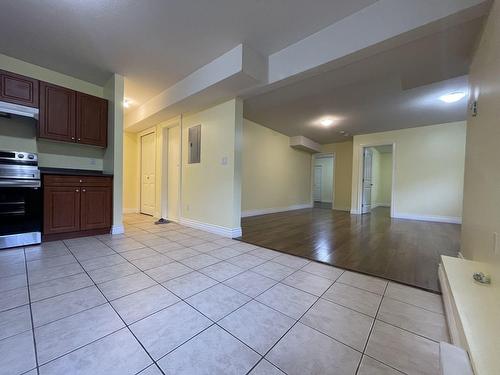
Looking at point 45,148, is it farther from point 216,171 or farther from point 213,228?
point 213,228

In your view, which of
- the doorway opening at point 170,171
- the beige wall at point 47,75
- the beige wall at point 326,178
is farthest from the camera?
the beige wall at point 326,178

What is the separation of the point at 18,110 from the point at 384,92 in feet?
17.3

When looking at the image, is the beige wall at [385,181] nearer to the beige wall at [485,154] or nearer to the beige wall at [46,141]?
the beige wall at [485,154]

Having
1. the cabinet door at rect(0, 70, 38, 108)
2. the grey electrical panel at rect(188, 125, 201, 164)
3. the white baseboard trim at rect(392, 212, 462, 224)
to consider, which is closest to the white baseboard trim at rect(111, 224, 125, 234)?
the grey electrical panel at rect(188, 125, 201, 164)

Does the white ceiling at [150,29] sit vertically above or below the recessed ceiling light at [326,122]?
above

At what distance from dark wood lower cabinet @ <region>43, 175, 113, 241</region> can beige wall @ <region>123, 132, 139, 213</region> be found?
2388 millimetres

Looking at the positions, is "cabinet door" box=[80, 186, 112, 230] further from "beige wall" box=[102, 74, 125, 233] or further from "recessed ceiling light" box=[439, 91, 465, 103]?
"recessed ceiling light" box=[439, 91, 465, 103]

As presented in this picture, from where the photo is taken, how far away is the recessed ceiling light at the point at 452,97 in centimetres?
336

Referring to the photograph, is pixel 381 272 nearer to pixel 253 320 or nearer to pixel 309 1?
pixel 253 320

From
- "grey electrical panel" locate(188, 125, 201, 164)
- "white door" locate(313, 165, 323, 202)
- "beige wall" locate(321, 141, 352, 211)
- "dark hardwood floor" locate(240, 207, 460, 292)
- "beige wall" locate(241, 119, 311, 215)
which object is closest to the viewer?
"dark hardwood floor" locate(240, 207, 460, 292)

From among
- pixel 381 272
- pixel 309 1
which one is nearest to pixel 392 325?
pixel 381 272

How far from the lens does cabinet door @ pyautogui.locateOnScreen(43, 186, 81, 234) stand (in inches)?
106

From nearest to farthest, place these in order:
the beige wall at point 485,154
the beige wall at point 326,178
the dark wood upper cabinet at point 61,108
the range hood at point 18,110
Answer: the beige wall at point 485,154 → the range hood at point 18,110 → the dark wood upper cabinet at point 61,108 → the beige wall at point 326,178

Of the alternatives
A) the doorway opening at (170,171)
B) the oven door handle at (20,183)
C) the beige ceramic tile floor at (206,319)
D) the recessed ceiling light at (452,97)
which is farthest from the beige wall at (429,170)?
the oven door handle at (20,183)
